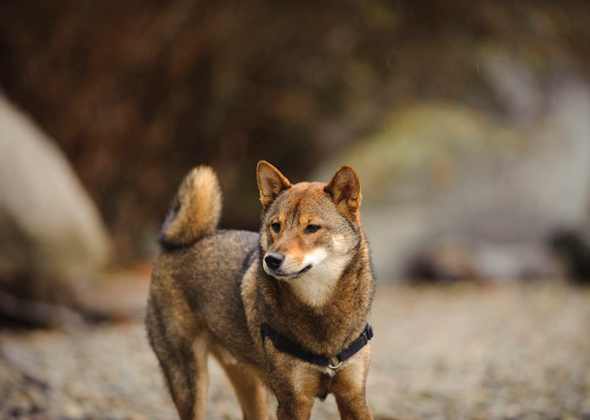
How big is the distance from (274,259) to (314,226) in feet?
1.10

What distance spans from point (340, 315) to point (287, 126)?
11.6m

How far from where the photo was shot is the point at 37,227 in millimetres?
8109

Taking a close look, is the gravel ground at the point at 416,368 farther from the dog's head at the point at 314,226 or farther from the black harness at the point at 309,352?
the dog's head at the point at 314,226

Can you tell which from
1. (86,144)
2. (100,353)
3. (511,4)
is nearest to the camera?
(100,353)

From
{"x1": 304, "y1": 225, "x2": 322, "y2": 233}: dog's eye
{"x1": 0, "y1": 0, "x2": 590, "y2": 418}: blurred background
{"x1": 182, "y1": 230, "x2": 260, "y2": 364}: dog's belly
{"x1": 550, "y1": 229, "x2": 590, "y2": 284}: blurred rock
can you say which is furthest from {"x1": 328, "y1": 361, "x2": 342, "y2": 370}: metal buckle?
{"x1": 550, "y1": 229, "x2": 590, "y2": 284}: blurred rock

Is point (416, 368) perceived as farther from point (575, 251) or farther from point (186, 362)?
point (575, 251)

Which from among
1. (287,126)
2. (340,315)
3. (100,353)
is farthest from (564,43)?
(340,315)

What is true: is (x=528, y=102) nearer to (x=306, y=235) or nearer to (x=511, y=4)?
(x=511, y=4)

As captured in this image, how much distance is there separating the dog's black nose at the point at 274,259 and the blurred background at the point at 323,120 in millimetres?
5991

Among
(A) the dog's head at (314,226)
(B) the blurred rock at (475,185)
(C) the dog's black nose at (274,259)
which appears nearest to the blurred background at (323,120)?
(B) the blurred rock at (475,185)

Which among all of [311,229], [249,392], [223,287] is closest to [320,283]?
[311,229]

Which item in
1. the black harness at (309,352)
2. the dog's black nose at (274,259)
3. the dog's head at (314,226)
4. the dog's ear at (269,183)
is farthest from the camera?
the dog's ear at (269,183)

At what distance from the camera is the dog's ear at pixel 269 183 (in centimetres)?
334

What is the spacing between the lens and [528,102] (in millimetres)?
14781
